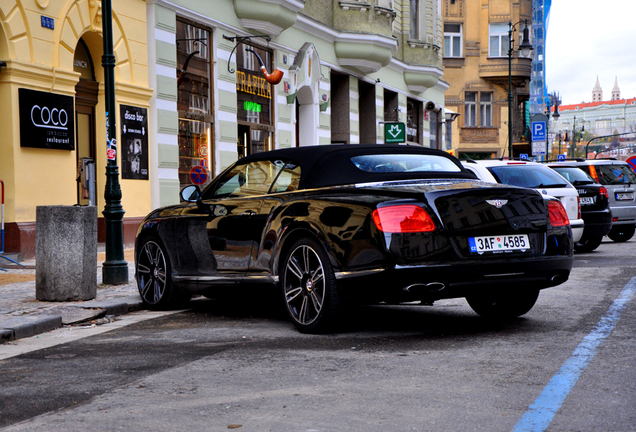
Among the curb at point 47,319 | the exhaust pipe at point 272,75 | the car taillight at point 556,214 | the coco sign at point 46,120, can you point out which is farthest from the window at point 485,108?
the car taillight at point 556,214

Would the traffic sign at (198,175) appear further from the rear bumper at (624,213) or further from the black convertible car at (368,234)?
the black convertible car at (368,234)

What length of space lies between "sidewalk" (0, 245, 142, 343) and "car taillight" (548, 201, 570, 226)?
4.13 meters

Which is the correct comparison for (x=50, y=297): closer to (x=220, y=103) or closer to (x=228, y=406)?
(x=228, y=406)

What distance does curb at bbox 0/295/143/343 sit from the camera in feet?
23.2

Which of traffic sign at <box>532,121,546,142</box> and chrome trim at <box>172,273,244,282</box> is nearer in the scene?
chrome trim at <box>172,273,244,282</box>

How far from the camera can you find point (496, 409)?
4.19 m

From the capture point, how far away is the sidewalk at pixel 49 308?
23.9 ft

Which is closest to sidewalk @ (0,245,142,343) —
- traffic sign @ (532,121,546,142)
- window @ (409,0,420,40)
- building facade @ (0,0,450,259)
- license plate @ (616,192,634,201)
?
building facade @ (0,0,450,259)

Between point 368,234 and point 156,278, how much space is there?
3.24 m

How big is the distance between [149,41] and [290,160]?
10.6 meters

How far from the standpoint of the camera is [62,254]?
898cm

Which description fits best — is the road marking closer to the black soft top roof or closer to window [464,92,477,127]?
the black soft top roof

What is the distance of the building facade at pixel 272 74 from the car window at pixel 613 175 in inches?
320

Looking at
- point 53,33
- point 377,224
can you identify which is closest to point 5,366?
point 377,224
